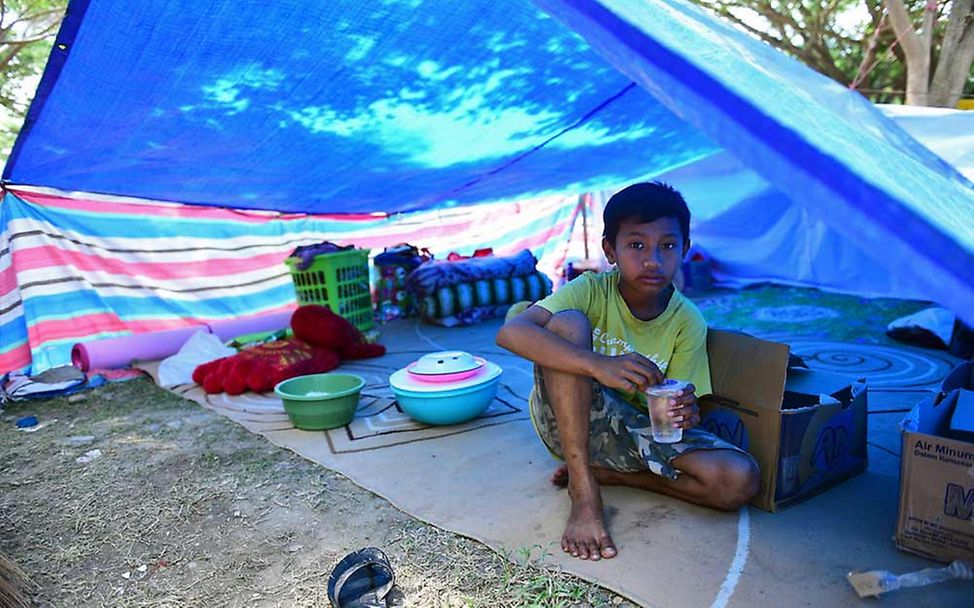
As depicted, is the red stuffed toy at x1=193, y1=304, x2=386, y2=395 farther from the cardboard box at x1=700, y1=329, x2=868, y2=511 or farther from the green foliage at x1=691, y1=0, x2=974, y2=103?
the green foliage at x1=691, y1=0, x2=974, y2=103

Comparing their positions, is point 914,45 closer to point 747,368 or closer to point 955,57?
point 955,57

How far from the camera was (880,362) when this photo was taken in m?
2.97

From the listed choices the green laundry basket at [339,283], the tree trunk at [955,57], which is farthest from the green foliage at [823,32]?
the green laundry basket at [339,283]

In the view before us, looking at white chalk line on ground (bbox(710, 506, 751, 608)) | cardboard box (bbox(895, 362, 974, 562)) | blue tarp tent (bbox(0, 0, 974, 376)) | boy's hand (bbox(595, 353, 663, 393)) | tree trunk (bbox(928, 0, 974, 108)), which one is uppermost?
tree trunk (bbox(928, 0, 974, 108))

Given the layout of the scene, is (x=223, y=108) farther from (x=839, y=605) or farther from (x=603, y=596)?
(x=839, y=605)

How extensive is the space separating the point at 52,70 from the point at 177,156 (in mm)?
945

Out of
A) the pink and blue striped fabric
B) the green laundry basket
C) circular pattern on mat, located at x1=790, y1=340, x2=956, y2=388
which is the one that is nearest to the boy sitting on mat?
circular pattern on mat, located at x1=790, y1=340, x2=956, y2=388

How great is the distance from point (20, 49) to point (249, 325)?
15.6 feet

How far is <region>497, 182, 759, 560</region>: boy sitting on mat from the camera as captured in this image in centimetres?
144

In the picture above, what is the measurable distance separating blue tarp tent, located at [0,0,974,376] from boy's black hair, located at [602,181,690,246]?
0.24 metres

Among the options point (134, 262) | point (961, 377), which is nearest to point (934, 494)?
point (961, 377)

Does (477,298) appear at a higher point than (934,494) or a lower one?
lower

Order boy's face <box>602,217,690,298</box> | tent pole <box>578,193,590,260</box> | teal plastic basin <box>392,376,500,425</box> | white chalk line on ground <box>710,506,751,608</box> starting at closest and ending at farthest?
white chalk line on ground <box>710,506,751,608</box>
boy's face <box>602,217,690,298</box>
teal plastic basin <box>392,376,500,425</box>
tent pole <box>578,193,590,260</box>

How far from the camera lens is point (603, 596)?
1.29 meters
